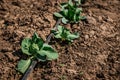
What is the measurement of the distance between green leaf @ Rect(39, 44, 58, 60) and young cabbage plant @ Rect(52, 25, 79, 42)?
0.31 metres

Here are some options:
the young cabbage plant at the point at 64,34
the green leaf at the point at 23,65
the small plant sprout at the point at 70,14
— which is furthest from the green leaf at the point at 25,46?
the small plant sprout at the point at 70,14

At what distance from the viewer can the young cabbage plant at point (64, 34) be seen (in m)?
3.24

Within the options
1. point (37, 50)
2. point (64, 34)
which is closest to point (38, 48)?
point (37, 50)

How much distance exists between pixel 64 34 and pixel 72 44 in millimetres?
166

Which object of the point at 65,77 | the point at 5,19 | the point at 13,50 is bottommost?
the point at 65,77

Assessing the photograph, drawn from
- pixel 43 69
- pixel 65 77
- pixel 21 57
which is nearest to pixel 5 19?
pixel 21 57

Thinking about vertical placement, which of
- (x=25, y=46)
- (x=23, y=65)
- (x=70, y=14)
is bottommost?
(x=23, y=65)

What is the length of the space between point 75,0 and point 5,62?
1.68 metres

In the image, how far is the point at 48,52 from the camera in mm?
2971

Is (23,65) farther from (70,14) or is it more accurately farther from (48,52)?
(70,14)

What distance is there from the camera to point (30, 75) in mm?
2787

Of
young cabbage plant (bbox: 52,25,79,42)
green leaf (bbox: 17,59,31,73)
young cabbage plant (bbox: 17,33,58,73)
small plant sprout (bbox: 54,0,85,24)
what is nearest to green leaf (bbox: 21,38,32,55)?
young cabbage plant (bbox: 17,33,58,73)

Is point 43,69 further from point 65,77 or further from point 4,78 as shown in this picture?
point 4,78

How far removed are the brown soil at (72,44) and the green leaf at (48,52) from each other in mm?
80
